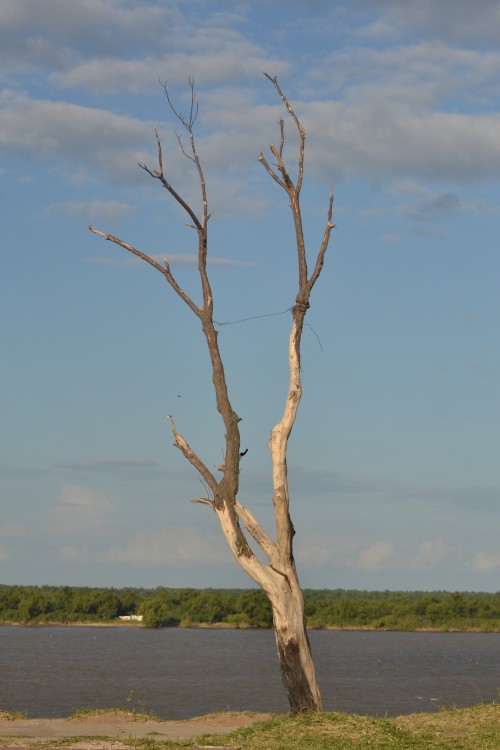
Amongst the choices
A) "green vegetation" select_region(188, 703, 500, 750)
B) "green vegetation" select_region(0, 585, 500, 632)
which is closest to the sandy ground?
"green vegetation" select_region(188, 703, 500, 750)

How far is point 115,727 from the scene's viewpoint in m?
19.0

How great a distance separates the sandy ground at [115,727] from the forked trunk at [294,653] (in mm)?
1738

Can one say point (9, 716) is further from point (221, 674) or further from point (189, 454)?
point (221, 674)

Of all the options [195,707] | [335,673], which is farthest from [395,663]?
[195,707]

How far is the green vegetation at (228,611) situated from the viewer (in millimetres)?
101125

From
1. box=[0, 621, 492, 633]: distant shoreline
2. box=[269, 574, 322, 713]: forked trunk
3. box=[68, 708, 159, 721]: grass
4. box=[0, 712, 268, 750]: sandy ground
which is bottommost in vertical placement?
box=[0, 712, 268, 750]: sandy ground

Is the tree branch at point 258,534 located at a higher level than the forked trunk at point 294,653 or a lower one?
higher

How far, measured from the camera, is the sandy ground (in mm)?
17219

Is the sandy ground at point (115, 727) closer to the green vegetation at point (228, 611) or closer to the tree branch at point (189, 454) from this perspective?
the tree branch at point (189, 454)

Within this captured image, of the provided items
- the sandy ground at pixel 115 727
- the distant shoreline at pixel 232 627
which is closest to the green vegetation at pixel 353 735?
the sandy ground at pixel 115 727

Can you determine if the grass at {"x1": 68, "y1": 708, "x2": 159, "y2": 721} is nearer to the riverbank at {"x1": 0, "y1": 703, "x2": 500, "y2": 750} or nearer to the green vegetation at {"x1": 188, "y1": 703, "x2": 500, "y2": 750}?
the riverbank at {"x1": 0, "y1": 703, "x2": 500, "y2": 750}

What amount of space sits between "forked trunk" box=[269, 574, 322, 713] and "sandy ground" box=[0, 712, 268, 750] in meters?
1.74

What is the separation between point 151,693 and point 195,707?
22.1 feet

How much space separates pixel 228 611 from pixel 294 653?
3391 inches
